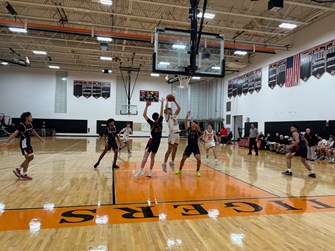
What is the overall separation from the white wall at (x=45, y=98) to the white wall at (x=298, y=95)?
50.7 feet

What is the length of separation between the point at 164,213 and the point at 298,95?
15.1m

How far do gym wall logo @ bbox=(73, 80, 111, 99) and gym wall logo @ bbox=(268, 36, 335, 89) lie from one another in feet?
61.3

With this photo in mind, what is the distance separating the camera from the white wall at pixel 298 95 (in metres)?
14.5

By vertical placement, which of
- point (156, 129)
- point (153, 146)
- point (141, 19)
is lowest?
point (153, 146)

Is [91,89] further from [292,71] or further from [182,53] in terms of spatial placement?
[182,53]

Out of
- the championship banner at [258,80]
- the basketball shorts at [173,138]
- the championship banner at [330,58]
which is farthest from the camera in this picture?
the championship banner at [258,80]

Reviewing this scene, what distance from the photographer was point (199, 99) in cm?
3097

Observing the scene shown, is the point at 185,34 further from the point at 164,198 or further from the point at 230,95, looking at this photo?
the point at 230,95

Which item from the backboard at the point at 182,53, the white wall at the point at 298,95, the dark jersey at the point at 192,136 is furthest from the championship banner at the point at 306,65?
the dark jersey at the point at 192,136

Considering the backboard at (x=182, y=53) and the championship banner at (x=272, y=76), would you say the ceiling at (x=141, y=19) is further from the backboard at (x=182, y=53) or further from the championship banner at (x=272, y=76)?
the backboard at (x=182, y=53)

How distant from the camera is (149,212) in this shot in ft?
14.4

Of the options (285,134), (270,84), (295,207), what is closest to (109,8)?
(270,84)

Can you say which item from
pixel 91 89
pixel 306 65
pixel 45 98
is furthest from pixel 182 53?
pixel 45 98

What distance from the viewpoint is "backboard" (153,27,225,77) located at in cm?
826
